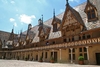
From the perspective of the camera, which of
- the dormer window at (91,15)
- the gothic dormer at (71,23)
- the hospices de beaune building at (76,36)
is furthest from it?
the gothic dormer at (71,23)

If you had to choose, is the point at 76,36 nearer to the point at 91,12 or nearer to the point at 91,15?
the point at 91,15

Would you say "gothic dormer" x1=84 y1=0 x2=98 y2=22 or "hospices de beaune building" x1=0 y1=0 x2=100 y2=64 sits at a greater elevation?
"gothic dormer" x1=84 y1=0 x2=98 y2=22

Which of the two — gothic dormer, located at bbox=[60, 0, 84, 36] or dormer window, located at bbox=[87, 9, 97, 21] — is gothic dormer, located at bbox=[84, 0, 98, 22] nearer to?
dormer window, located at bbox=[87, 9, 97, 21]

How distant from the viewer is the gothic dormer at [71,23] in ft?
72.6

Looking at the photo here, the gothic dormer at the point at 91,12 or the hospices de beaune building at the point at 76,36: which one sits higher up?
the gothic dormer at the point at 91,12

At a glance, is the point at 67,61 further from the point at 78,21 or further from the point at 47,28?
the point at 47,28

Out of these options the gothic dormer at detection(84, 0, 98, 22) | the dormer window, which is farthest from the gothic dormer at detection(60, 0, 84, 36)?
the gothic dormer at detection(84, 0, 98, 22)

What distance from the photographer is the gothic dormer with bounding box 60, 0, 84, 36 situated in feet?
72.6

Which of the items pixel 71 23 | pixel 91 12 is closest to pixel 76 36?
pixel 71 23

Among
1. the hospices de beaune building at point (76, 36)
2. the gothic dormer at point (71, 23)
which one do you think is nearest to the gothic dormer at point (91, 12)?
the hospices de beaune building at point (76, 36)

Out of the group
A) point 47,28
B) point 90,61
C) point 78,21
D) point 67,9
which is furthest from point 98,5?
point 47,28

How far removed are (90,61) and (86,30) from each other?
5754 mm

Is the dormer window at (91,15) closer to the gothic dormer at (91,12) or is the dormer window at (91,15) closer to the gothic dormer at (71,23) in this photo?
the gothic dormer at (91,12)

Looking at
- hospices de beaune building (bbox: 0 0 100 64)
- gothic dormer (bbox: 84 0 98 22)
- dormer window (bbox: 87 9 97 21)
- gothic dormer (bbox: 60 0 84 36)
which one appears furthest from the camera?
gothic dormer (bbox: 60 0 84 36)
